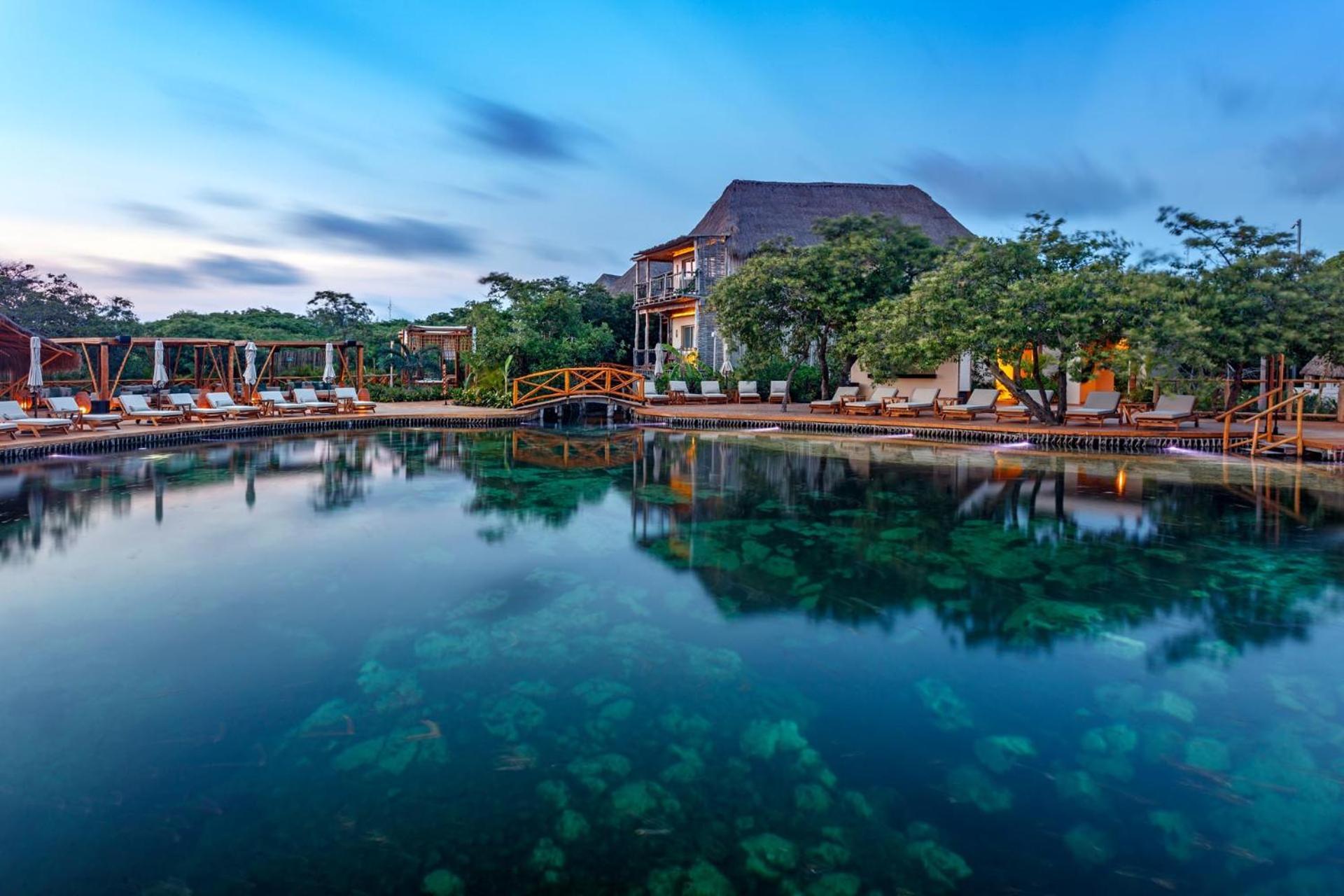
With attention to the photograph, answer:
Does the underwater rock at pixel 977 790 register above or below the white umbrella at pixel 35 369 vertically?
below

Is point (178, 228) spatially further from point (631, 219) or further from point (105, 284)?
point (631, 219)

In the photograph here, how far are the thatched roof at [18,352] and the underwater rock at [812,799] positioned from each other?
56.7 ft

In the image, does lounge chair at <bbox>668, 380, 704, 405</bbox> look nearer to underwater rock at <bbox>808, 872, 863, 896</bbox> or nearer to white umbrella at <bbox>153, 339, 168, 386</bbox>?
white umbrella at <bbox>153, 339, 168, 386</bbox>

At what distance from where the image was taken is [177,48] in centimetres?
1459

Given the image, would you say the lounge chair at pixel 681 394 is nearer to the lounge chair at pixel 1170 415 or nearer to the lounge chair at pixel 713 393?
the lounge chair at pixel 713 393

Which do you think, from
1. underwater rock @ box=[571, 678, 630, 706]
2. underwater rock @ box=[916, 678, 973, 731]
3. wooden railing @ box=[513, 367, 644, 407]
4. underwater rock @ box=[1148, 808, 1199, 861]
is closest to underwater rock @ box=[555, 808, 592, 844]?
underwater rock @ box=[571, 678, 630, 706]

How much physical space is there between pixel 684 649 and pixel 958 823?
2164 millimetres

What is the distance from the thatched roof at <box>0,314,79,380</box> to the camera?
15.4 m

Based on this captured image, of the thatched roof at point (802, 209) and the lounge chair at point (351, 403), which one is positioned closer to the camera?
the lounge chair at point (351, 403)

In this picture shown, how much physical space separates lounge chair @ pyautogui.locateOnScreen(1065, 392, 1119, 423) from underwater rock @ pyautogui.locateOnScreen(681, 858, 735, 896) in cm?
1455

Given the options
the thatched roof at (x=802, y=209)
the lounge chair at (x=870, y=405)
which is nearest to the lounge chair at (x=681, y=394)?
the thatched roof at (x=802, y=209)

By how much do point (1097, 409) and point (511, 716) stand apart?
14445 millimetres

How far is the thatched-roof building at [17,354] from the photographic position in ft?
50.5

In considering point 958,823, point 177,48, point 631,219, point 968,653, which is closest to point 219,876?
point 958,823
